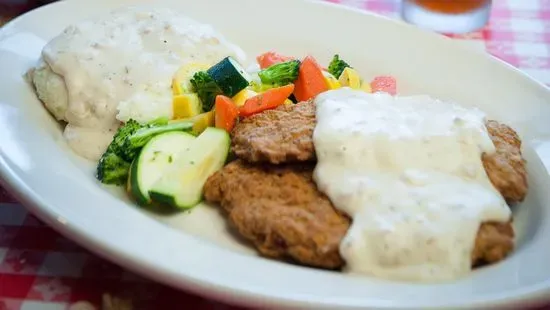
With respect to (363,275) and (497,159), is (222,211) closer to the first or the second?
(363,275)

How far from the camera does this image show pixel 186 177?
2471 millimetres

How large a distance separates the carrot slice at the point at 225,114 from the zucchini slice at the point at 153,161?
5.6 inches

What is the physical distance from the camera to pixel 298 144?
2.42m

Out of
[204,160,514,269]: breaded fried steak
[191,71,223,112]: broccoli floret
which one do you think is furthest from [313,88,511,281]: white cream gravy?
[191,71,223,112]: broccoli floret

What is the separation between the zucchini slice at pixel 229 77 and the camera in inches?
110

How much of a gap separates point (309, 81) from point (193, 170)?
0.76 metres

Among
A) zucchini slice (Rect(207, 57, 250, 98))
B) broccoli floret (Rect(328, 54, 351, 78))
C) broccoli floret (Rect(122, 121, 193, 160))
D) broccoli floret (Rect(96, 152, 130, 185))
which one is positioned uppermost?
zucchini slice (Rect(207, 57, 250, 98))

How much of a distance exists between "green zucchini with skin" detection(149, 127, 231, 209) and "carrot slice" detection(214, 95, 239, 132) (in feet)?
0.18

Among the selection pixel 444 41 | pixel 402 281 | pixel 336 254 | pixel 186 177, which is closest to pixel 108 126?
pixel 186 177

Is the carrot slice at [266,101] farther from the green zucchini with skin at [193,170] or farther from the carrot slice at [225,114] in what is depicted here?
the green zucchini with skin at [193,170]

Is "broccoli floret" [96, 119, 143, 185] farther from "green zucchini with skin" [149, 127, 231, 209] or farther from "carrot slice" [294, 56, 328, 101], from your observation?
"carrot slice" [294, 56, 328, 101]

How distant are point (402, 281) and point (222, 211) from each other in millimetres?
741

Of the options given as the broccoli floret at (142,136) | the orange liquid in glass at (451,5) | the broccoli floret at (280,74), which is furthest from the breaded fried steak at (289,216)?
the orange liquid in glass at (451,5)

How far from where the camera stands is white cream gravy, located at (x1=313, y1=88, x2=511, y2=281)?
206cm
